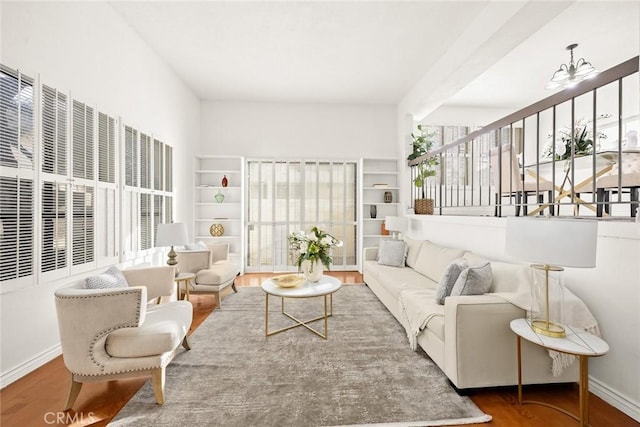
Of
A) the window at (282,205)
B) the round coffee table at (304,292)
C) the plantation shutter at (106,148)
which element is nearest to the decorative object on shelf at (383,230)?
the window at (282,205)

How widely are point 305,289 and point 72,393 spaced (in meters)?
1.83

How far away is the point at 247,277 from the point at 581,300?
4728 mm

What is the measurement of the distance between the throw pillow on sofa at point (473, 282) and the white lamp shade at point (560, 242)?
1.95 feet

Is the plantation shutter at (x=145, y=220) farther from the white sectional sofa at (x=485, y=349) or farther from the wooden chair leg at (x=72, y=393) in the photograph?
the white sectional sofa at (x=485, y=349)

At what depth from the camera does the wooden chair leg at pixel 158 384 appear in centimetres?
187

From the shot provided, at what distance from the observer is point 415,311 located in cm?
258

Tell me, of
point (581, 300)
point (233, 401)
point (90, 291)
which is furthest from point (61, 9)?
point (581, 300)

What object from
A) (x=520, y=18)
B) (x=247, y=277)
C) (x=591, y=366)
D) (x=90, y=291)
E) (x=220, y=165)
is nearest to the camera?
(x=90, y=291)

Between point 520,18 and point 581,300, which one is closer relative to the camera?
point 581,300

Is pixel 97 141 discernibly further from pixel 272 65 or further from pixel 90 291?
pixel 272 65

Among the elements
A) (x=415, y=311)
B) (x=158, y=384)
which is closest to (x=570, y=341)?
(x=415, y=311)

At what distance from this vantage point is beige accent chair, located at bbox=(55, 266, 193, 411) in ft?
5.84

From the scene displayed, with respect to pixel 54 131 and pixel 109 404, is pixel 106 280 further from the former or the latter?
pixel 54 131

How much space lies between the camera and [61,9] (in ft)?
8.29
